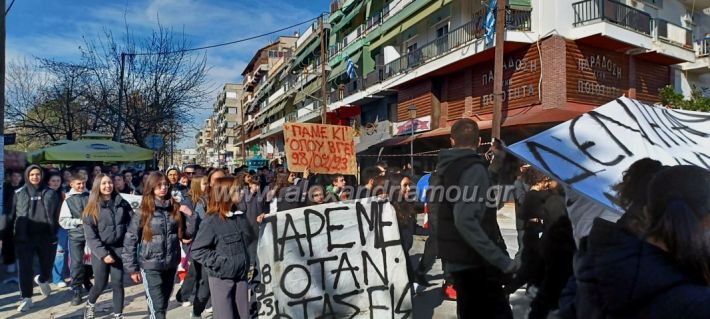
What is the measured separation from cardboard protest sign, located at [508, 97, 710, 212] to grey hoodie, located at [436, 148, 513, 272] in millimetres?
323

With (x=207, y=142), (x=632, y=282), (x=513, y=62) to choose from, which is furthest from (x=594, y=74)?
(x=207, y=142)

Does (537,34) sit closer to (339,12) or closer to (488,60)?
(488,60)

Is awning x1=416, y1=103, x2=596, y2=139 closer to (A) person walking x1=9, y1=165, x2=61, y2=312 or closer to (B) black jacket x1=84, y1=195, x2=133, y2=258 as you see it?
(B) black jacket x1=84, y1=195, x2=133, y2=258

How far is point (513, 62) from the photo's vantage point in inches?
635

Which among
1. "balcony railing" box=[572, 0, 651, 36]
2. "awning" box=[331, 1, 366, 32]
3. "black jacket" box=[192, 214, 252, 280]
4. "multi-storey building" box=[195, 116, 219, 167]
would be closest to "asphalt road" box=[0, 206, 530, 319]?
"black jacket" box=[192, 214, 252, 280]

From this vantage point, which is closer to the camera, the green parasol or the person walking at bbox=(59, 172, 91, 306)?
the person walking at bbox=(59, 172, 91, 306)

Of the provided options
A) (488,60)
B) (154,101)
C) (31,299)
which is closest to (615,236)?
(31,299)

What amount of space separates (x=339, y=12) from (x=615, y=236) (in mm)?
32323

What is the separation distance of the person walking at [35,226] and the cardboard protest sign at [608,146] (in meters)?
5.87

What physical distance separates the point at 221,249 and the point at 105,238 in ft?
5.43

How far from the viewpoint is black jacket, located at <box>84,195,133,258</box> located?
4.59 metres

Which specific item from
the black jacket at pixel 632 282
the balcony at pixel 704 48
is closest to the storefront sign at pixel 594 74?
the balcony at pixel 704 48

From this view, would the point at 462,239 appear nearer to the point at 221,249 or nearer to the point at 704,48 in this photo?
the point at 221,249

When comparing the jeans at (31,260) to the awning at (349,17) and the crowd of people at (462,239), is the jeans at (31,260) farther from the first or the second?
the awning at (349,17)
